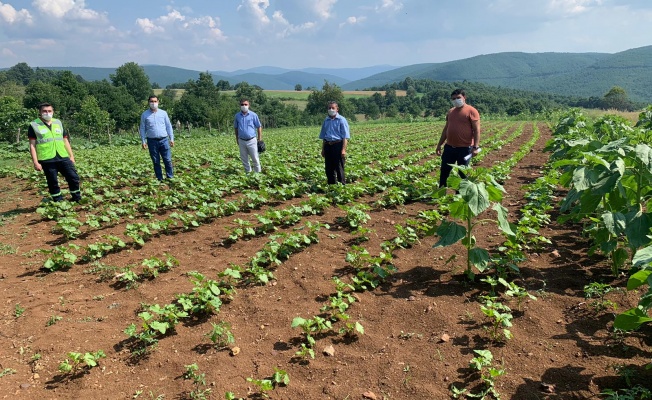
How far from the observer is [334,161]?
830cm

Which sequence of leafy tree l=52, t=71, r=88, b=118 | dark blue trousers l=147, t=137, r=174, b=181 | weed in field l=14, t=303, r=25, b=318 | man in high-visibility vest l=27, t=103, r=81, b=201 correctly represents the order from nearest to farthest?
weed in field l=14, t=303, r=25, b=318, man in high-visibility vest l=27, t=103, r=81, b=201, dark blue trousers l=147, t=137, r=174, b=181, leafy tree l=52, t=71, r=88, b=118

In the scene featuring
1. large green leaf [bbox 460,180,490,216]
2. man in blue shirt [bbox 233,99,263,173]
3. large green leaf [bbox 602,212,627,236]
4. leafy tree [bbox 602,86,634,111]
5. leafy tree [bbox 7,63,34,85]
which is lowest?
leafy tree [bbox 602,86,634,111]

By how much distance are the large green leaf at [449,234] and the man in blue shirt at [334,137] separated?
435 cm

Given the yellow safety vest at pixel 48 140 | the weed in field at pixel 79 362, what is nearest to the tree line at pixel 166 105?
the yellow safety vest at pixel 48 140

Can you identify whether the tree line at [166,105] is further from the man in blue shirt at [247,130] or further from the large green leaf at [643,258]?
the large green leaf at [643,258]

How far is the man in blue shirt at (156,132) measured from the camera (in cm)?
902

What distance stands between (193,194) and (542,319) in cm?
649

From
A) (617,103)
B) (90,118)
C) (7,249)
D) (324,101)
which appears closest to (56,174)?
(7,249)

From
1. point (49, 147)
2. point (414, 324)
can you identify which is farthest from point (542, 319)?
point (49, 147)

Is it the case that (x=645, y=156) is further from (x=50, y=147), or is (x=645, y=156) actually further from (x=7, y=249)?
(x=50, y=147)

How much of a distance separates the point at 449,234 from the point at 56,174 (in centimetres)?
752

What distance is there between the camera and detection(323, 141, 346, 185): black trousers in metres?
8.17

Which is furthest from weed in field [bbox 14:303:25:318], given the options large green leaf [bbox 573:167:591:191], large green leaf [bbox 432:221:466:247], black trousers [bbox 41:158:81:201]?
large green leaf [bbox 573:167:591:191]

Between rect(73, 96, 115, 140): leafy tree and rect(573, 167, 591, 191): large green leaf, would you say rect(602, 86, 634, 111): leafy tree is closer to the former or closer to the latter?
rect(73, 96, 115, 140): leafy tree
